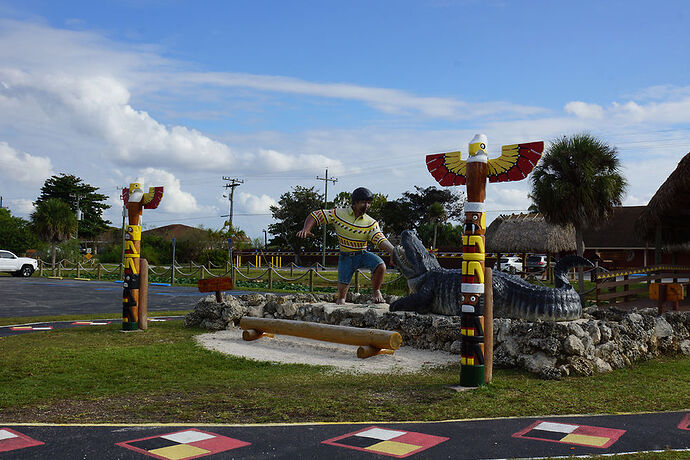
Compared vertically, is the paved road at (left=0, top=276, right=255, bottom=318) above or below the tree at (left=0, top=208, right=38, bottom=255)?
below

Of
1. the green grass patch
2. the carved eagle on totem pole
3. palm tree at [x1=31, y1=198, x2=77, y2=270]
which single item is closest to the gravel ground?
the carved eagle on totem pole

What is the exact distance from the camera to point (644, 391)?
18.7ft

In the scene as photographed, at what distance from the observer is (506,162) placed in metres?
5.93

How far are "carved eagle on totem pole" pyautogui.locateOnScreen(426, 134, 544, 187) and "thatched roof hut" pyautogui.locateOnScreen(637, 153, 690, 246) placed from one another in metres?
10.9

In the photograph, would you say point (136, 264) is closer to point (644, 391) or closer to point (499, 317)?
point (499, 317)

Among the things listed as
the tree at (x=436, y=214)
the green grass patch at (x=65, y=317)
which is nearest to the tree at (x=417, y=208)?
the tree at (x=436, y=214)

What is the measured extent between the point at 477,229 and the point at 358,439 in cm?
253

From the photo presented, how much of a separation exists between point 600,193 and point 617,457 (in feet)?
58.9

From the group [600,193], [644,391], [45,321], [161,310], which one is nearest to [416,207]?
[600,193]

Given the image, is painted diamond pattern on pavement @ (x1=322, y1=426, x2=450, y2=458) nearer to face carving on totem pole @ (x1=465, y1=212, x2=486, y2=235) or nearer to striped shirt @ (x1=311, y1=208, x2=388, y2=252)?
face carving on totem pole @ (x1=465, y1=212, x2=486, y2=235)

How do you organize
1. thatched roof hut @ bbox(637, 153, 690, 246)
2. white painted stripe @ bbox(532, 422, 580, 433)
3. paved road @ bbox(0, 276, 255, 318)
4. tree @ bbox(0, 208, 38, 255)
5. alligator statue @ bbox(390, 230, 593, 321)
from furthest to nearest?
tree @ bbox(0, 208, 38, 255) < thatched roof hut @ bbox(637, 153, 690, 246) < paved road @ bbox(0, 276, 255, 318) < alligator statue @ bbox(390, 230, 593, 321) < white painted stripe @ bbox(532, 422, 580, 433)

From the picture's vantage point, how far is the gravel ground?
725 cm

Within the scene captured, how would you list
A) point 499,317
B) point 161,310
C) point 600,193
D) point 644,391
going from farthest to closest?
point 600,193 < point 161,310 < point 499,317 < point 644,391

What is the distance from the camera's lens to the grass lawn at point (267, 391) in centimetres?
Answer: 489
